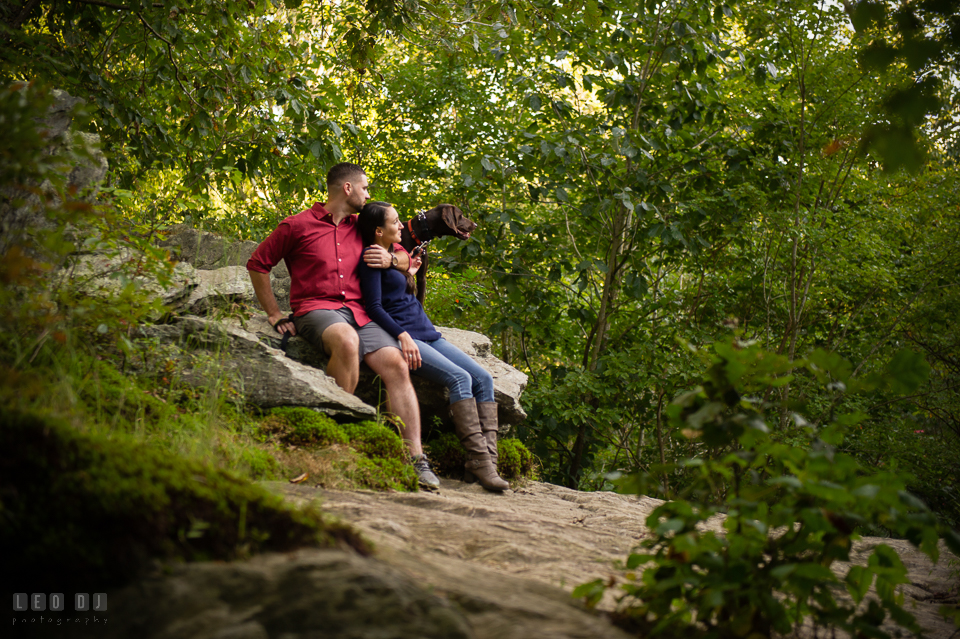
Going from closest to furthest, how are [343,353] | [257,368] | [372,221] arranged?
[257,368]
[343,353]
[372,221]

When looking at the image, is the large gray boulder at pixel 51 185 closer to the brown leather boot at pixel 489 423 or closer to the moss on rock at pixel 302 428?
the moss on rock at pixel 302 428

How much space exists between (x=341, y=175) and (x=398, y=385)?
176 centimetres

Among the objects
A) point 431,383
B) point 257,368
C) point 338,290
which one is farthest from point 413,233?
point 257,368

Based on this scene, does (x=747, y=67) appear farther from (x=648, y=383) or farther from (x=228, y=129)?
(x=228, y=129)

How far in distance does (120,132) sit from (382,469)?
12.1ft

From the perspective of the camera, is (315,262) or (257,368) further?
(315,262)

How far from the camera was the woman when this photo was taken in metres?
4.27

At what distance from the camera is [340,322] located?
4.18 metres

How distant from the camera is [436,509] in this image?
2.97 meters

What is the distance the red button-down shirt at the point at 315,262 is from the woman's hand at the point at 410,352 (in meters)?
0.33

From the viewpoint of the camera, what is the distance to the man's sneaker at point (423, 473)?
3.81m

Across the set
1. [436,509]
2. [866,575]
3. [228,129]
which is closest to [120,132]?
[228,129]

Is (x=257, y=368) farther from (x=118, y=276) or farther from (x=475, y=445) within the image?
(x=475, y=445)

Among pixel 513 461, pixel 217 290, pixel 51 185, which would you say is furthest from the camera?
pixel 513 461
